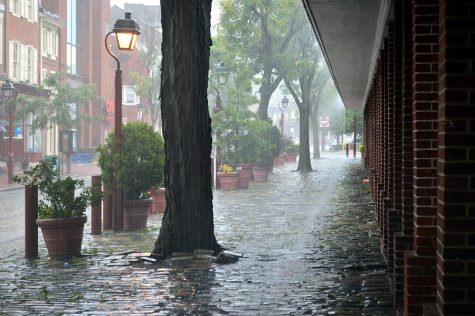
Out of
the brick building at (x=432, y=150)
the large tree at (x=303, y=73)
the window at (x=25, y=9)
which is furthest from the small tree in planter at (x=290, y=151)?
the brick building at (x=432, y=150)

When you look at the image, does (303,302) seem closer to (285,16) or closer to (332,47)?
(332,47)

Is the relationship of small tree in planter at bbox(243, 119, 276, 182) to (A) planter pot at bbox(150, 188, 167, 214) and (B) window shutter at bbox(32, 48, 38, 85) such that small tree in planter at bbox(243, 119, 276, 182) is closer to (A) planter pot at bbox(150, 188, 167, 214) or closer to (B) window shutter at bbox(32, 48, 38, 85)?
(A) planter pot at bbox(150, 188, 167, 214)

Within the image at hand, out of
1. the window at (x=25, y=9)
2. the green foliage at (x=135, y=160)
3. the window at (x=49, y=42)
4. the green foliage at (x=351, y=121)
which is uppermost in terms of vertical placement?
the window at (x=25, y=9)

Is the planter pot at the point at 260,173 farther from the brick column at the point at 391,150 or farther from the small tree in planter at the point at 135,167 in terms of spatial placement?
the brick column at the point at 391,150

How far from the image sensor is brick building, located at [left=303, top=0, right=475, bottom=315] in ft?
14.4

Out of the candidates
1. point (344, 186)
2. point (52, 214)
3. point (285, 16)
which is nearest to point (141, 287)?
point (52, 214)

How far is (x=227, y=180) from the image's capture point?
96.8 ft

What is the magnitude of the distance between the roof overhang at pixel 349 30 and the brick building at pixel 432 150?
0.07 metres

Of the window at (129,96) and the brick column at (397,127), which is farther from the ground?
the window at (129,96)

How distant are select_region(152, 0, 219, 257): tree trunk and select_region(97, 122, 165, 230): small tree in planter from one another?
140 inches

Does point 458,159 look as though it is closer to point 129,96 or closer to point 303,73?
point 303,73

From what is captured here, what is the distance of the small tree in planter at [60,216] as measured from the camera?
12.3 metres

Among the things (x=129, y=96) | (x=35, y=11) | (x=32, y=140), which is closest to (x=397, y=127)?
(x=32, y=140)

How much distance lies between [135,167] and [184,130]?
3.74 meters
